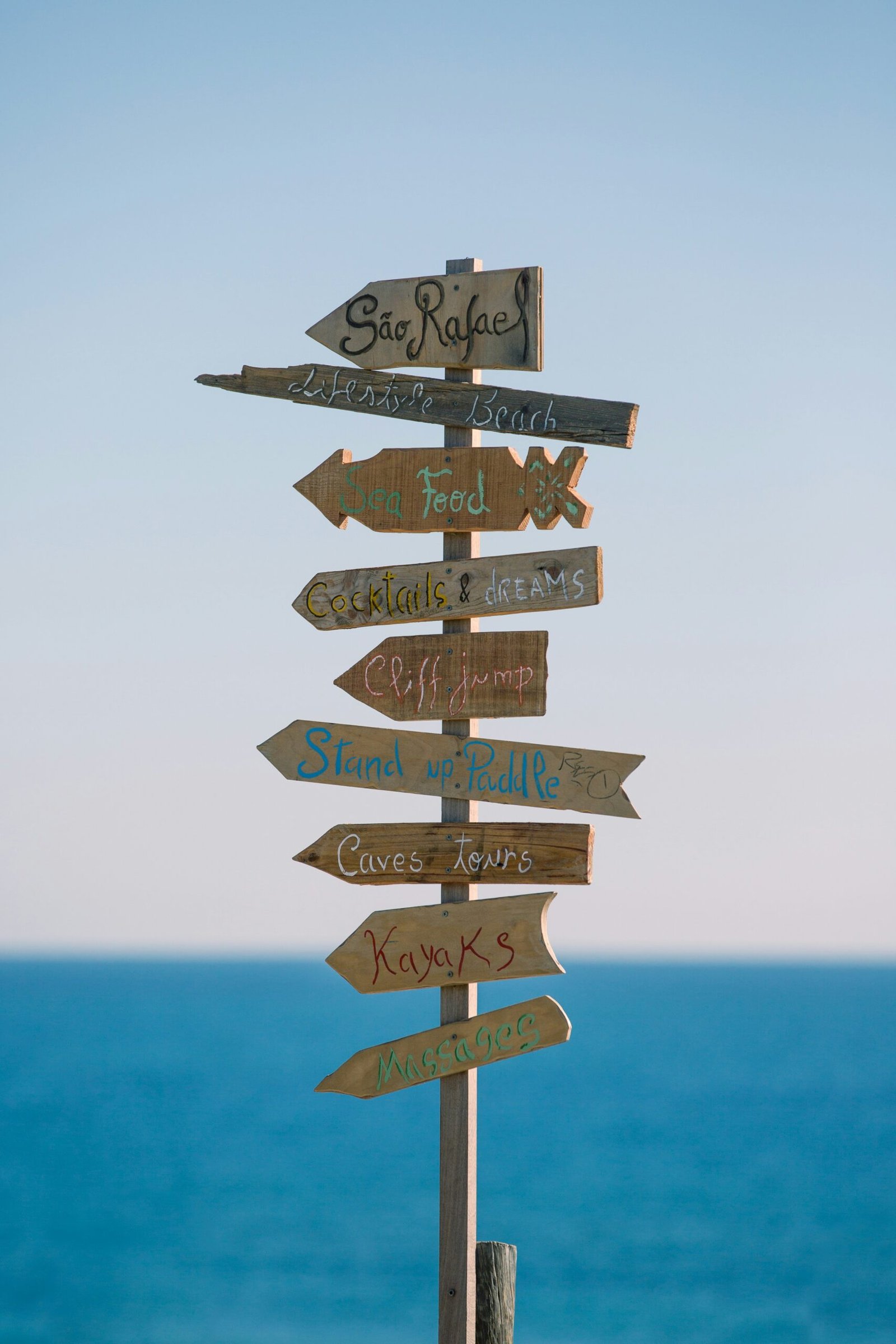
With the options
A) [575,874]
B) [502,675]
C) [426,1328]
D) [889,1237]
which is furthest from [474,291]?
[889,1237]

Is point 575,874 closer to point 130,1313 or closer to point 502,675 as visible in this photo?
point 502,675

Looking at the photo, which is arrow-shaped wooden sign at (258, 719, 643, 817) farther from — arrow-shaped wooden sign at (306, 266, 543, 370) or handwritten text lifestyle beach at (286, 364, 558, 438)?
arrow-shaped wooden sign at (306, 266, 543, 370)

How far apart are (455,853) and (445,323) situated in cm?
189

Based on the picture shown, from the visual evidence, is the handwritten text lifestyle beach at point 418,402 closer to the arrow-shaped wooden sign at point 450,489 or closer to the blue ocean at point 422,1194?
the arrow-shaped wooden sign at point 450,489

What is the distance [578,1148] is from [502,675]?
21905 mm

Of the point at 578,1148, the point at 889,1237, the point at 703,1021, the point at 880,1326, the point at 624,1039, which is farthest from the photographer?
the point at 703,1021

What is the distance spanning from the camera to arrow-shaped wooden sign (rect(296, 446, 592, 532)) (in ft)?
16.4

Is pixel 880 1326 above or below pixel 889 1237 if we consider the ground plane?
below

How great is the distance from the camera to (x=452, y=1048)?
505cm

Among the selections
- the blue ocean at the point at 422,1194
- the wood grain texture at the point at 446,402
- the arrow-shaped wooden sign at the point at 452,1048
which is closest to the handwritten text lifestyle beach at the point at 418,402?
the wood grain texture at the point at 446,402

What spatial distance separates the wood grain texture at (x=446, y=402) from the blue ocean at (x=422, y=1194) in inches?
567

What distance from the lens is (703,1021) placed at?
48312mm

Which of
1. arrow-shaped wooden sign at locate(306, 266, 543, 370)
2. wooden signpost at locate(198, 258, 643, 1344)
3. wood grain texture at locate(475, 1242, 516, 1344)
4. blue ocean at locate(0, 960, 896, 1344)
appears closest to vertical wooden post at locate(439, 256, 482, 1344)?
wooden signpost at locate(198, 258, 643, 1344)

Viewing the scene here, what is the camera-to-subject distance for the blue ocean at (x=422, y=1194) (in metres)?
18.0
